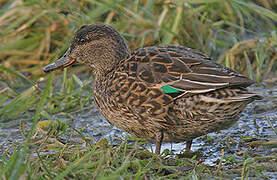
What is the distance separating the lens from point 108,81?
4.20m

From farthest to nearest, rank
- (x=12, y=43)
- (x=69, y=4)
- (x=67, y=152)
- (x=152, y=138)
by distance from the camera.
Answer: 1. (x=12, y=43)
2. (x=69, y=4)
3. (x=152, y=138)
4. (x=67, y=152)

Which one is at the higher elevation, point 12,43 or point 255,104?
point 255,104

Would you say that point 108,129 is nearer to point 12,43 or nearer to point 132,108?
point 132,108

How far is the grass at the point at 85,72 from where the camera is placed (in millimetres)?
3313

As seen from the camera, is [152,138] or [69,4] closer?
[152,138]

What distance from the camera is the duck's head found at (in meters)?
4.53

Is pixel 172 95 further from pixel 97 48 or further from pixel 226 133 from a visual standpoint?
pixel 97 48

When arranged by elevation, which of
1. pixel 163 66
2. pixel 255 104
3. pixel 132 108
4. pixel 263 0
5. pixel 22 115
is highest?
pixel 263 0

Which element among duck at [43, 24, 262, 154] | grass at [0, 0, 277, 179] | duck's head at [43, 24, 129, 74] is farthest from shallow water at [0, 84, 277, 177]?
duck's head at [43, 24, 129, 74]

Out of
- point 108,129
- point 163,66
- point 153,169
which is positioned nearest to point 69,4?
point 108,129

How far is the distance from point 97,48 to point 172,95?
1207 millimetres

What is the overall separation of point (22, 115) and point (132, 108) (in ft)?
6.64

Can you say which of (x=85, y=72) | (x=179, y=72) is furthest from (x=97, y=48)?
(x=85, y=72)

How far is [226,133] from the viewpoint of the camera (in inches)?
177
